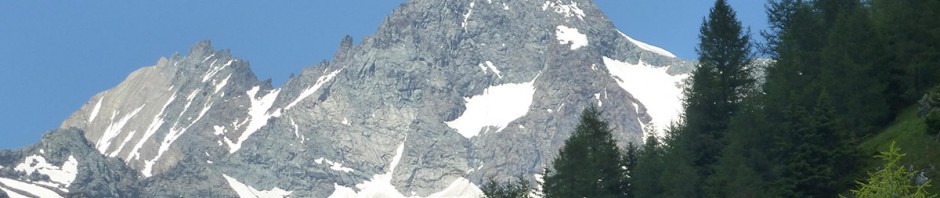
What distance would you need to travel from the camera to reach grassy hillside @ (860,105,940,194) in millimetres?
49022

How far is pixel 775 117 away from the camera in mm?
63781

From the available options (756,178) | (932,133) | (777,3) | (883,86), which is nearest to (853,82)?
(883,86)

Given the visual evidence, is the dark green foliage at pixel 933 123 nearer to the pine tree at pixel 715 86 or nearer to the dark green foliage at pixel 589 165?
the pine tree at pixel 715 86

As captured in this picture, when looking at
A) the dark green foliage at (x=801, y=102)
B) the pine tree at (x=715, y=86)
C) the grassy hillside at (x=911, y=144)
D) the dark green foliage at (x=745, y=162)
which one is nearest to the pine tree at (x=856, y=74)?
the dark green foliage at (x=801, y=102)

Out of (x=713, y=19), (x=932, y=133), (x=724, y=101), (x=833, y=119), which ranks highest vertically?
(x=713, y=19)

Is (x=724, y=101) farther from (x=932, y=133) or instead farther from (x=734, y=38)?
(x=932, y=133)

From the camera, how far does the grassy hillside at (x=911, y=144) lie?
4902 centimetres

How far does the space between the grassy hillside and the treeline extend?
80 centimetres

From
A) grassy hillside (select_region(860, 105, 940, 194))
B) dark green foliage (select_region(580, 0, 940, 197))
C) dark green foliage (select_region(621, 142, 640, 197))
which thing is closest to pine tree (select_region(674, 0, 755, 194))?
dark green foliage (select_region(580, 0, 940, 197))

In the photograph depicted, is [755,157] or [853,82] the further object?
[853,82]

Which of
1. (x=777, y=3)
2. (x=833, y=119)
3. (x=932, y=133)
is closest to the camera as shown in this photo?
(x=932, y=133)

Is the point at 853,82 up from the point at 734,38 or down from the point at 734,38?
down

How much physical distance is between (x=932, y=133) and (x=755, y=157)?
1108 cm

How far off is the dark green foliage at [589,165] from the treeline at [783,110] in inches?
2.8
